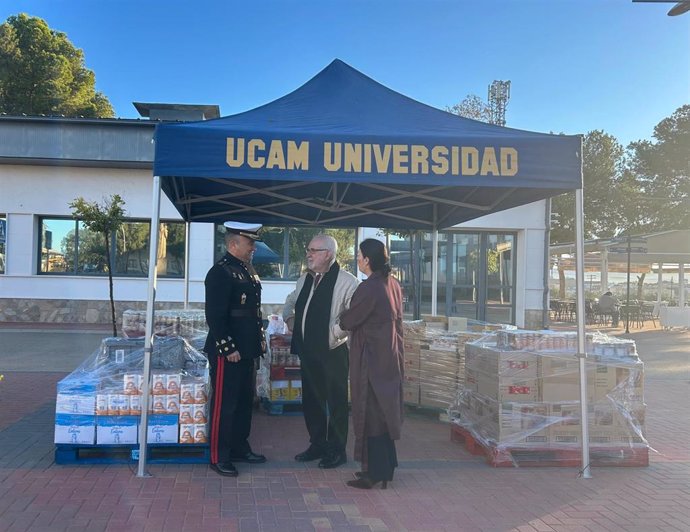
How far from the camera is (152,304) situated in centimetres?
478

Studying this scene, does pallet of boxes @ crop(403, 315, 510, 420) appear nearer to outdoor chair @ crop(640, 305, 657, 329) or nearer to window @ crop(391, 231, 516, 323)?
window @ crop(391, 231, 516, 323)

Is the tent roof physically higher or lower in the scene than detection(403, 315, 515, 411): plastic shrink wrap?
higher

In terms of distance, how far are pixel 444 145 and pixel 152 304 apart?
266 cm

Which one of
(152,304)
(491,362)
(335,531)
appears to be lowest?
(335,531)

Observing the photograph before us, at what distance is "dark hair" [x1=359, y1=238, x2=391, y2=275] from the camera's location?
4547mm

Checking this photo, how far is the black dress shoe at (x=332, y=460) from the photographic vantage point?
4949mm

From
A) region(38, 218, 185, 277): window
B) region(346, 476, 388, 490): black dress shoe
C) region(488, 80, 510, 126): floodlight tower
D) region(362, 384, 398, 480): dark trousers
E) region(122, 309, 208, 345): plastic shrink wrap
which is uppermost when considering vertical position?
region(488, 80, 510, 126): floodlight tower

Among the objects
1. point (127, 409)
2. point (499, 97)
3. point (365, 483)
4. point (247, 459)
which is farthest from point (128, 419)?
point (499, 97)

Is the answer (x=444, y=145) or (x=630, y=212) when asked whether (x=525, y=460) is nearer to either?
(x=444, y=145)

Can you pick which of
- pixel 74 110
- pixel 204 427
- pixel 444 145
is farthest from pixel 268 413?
pixel 74 110

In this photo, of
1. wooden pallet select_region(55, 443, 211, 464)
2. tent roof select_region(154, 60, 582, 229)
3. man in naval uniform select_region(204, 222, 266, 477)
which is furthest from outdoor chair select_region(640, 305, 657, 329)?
wooden pallet select_region(55, 443, 211, 464)

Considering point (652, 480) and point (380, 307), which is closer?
point (380, 307)

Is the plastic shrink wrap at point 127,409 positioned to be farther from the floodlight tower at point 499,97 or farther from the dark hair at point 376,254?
the floodlight tower at point 499,97

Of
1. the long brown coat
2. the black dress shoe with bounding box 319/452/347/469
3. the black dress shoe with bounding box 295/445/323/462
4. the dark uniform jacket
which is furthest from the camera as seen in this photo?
the black dress shoe with bounding box 295/445/323/462
